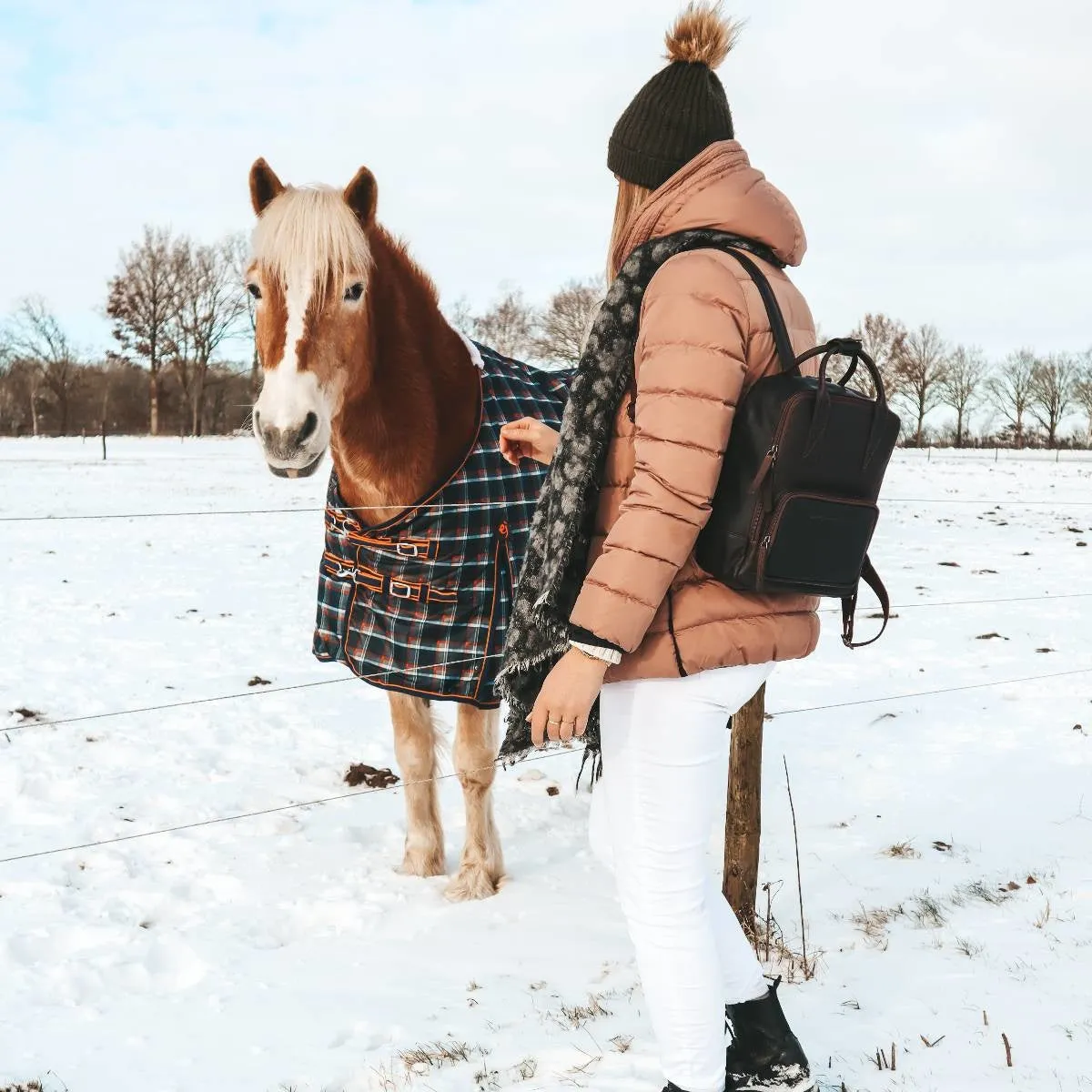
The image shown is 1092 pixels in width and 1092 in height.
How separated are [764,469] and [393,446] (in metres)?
1.87

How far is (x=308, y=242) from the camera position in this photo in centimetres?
273

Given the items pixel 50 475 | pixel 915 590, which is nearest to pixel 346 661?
pixel 915 590

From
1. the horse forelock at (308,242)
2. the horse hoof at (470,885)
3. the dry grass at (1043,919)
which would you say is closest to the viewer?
the horse forelock at (308,242)

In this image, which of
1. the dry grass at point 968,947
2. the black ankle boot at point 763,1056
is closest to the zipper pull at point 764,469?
the black ankle boot at point 763,1056

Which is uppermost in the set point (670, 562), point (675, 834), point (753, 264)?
point (753, 264)

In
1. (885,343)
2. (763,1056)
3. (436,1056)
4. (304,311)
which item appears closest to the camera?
(763,1056)

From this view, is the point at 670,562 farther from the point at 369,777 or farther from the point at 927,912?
the point at 369,777

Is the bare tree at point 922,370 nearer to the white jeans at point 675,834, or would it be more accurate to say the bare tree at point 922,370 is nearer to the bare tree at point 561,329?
the bare tree at point 561,329

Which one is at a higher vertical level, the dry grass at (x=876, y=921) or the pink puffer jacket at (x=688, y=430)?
the pink puffer jacket at (x=688, y=430)

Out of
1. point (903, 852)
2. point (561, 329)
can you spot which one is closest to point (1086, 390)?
point (561, 329)

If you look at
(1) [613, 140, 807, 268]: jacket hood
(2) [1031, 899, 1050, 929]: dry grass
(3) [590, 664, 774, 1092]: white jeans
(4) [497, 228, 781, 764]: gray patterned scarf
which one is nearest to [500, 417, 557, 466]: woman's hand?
(4) [497, 228, 781, 764]: gray patterned scarf

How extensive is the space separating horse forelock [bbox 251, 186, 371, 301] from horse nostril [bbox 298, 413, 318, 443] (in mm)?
388

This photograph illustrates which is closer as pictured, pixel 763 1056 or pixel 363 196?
pixel 763 1056

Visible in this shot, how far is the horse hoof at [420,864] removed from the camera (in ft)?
11.9
